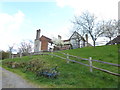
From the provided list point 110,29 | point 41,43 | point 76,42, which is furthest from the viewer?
point 41,43

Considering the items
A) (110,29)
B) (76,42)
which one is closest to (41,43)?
(76,42)

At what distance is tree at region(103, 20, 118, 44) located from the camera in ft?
97.5

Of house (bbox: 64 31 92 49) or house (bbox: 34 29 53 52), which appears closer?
house (bbox: 64 31 92 49)

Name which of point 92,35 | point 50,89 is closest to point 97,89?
point 50,89

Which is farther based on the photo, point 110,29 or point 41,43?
point 41,43

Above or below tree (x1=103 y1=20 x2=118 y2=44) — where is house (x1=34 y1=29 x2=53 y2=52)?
below

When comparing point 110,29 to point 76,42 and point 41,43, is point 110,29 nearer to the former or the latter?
point 76,42

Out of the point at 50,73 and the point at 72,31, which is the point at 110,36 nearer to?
the point at 72,31

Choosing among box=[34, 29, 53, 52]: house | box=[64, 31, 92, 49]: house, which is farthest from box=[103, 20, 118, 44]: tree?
box=[34, 29, 53, 52]: house

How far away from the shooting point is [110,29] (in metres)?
31.0

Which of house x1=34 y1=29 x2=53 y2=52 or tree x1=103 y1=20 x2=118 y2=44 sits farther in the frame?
house x1=34 y1=29 x2=53 y2=52

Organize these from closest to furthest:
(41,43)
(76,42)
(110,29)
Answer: (110,29) < (76,42) < (41,43)

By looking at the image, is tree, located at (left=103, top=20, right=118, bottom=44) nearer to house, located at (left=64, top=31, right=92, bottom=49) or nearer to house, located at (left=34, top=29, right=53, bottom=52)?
house, located at (left=64, top=31, right=92, bottom=49)

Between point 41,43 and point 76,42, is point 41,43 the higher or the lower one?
the lower one
